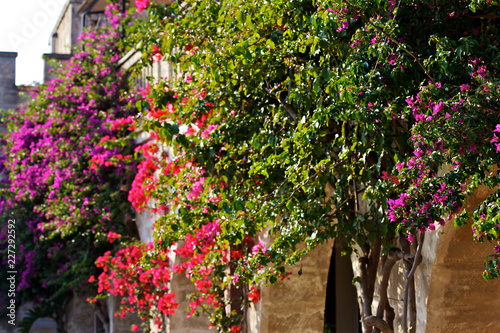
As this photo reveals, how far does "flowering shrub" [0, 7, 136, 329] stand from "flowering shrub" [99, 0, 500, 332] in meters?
3.38

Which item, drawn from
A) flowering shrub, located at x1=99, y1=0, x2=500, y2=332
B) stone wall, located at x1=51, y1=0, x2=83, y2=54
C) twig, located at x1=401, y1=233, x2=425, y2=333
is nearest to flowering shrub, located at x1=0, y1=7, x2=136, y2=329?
Result: flowering shrub, located at x1=99, y1=0, x2=500, y2=332

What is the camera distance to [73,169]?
27.5 ft

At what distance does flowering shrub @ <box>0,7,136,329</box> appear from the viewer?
26.5 feet

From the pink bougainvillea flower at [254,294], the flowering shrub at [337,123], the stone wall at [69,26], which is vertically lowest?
the pink bougainvillea flower at [254,294]

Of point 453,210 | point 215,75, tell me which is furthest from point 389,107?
point 215,75

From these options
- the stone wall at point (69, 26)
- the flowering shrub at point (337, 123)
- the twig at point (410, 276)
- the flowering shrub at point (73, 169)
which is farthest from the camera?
the stone wall at point (69, 26)

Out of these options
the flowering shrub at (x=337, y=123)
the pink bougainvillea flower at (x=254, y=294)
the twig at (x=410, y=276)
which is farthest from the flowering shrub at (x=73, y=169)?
the twig at (x=410, y=276)

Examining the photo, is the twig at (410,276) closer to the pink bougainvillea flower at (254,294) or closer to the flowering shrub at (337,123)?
the flowering shrub at (337,123)

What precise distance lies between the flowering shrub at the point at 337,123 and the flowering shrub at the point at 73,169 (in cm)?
338

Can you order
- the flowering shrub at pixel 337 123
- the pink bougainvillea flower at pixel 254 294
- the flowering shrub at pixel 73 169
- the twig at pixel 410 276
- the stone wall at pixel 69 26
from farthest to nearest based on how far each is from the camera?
the stone wall at pixel 69 26 → the flowering shrub at pixel 73 169 → the pink bougainvillea flower at pixel 254 294 → the twig at pixel 410 276 → the flowering shrub at pixel 337 123

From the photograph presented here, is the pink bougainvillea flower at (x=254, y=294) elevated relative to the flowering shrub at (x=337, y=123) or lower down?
A: lower down

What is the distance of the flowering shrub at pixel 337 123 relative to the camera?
269 cm

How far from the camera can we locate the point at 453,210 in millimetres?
2623

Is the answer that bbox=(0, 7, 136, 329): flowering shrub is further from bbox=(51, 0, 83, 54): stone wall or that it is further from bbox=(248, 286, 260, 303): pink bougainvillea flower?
bbox=(51, 0, 83, 54): stone wall
